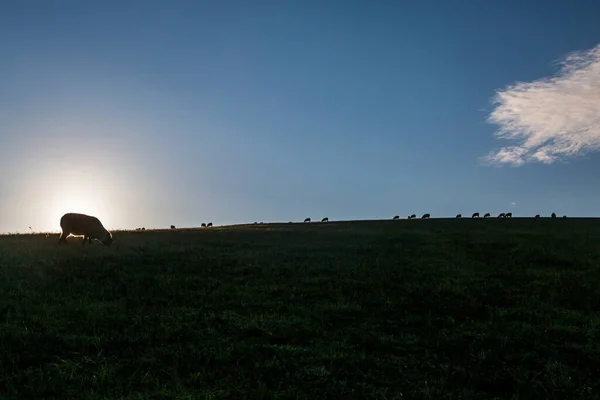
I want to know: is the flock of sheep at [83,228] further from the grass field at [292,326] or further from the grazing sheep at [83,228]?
the grass field at [292,326]

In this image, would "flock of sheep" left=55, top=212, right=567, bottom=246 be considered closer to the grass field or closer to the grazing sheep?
the grazing sheep

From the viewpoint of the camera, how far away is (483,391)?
10.2m

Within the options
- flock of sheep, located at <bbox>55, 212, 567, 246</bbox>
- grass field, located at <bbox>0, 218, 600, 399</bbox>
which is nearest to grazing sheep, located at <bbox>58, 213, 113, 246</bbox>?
flock of sheep, located at <bbox>55, 212, 567, 246</bbox>

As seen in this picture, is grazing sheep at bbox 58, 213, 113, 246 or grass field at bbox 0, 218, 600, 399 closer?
grass field at bbox 0, 218, 600, 399

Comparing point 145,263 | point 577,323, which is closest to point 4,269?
point 145,263

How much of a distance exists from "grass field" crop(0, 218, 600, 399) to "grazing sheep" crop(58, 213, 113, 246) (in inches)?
108

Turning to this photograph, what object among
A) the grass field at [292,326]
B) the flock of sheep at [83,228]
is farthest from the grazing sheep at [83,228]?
the grass field at [292,326]

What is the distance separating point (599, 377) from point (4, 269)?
22669 millimetres

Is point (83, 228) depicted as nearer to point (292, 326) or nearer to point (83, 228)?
point (83, 228)

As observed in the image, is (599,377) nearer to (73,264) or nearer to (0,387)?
(0,387)

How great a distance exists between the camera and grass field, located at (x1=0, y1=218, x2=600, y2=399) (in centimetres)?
1020

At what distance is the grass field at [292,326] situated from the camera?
1020cm

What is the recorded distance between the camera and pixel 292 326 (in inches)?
561

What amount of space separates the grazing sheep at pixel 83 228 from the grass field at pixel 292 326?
108 inches
